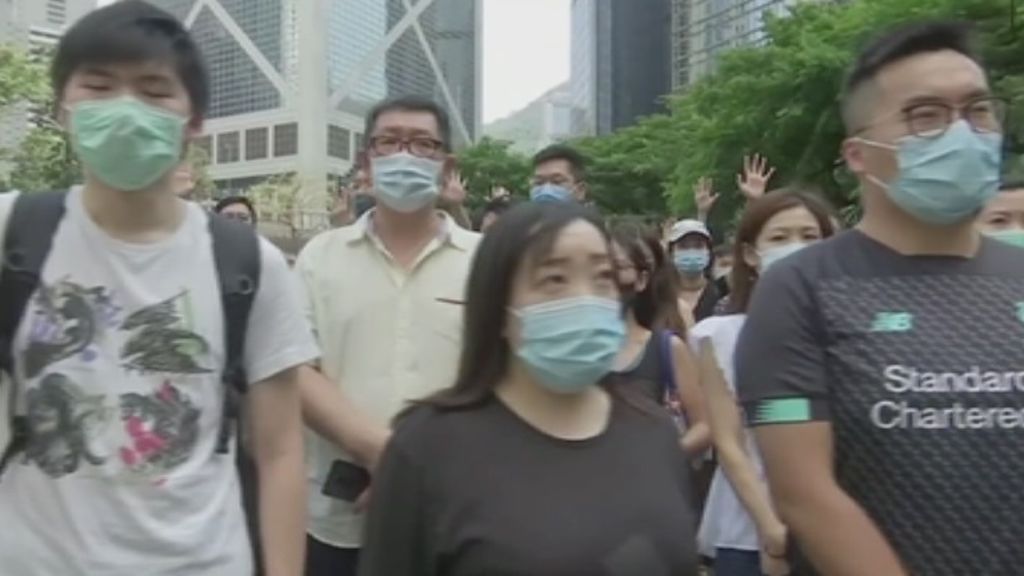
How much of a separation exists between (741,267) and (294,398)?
1.98 m

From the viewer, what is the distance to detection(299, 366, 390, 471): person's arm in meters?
3.31

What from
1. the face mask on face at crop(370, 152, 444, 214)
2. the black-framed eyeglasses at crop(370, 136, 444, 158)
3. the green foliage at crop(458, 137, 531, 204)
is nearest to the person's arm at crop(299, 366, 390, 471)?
the face mask on face at crop(370, 152, 444, 214)

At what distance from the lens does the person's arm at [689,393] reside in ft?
13.9

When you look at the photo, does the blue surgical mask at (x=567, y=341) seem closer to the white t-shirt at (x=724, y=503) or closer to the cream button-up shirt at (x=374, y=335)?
the cream button-up shirt at (x=374, y=335)

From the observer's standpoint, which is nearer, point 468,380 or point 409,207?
point 468,380

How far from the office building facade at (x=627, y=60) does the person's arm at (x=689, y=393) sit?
2779 inches

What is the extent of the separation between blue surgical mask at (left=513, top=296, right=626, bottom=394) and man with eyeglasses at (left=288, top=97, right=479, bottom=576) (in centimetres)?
98

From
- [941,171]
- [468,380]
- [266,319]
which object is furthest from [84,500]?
[941,171]

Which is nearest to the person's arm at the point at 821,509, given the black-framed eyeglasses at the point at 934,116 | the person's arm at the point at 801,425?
the person's arm at the point at 801,425

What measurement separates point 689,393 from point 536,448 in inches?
78.5

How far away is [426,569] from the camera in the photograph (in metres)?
2.31

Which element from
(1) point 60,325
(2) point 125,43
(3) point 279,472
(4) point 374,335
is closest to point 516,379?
(3) point 279,472

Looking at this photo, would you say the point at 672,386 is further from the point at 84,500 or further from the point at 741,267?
the point at 84,500

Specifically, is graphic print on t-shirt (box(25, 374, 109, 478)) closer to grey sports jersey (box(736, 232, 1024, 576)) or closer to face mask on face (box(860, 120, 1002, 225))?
grey sports jersey (box(736, 232, 1024, 576))
